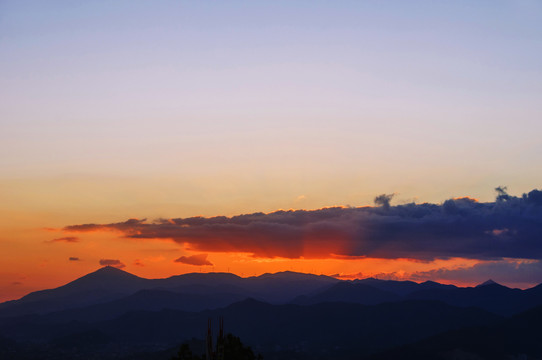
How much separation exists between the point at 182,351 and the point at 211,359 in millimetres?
14634

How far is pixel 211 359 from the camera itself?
90438mm

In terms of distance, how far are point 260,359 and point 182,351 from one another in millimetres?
14654

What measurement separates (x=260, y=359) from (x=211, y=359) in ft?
67.4

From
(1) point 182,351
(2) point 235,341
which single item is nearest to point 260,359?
(2) point 235,341

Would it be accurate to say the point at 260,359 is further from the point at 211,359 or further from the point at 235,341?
the point at 211,359

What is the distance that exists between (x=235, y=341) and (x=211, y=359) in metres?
19.6

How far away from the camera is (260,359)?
109 metres

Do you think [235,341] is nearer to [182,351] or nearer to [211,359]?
[182,351]

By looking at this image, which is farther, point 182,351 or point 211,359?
point 182,351

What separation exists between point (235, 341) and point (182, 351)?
35.1 ft

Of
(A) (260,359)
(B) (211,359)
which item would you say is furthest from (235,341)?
(B) (211,359)

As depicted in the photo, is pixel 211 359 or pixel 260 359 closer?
pixel 211 359

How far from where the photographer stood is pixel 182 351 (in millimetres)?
103438

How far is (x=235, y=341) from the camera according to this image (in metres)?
110
